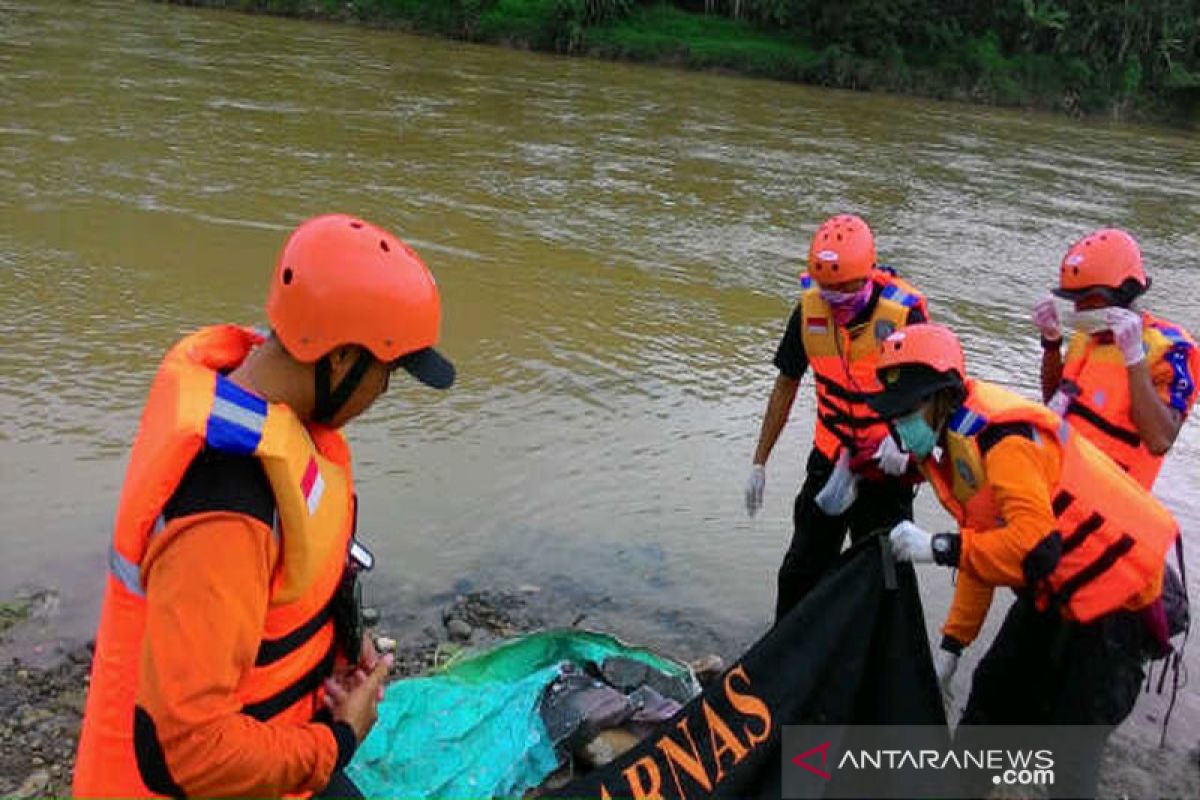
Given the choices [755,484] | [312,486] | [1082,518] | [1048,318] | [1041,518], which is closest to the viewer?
[312,486]

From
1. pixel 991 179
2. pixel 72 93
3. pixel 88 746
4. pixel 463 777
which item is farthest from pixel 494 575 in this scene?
pixel 991 179

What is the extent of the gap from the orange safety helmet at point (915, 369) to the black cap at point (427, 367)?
1511 millimetres

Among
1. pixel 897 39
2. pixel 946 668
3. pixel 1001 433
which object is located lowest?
pixel 946 668

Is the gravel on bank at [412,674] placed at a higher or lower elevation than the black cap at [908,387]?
lower

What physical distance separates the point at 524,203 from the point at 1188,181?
16613 millimetres

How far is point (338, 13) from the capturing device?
124 ft

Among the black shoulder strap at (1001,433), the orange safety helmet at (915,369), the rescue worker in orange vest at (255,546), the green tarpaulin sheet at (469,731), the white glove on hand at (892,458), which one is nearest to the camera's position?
the rescue worker in orange vest at (255,546)

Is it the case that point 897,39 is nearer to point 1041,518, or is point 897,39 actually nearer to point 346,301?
point 1041,518

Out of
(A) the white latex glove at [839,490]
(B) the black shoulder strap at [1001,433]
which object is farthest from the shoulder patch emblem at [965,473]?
(A) the white latex glove at [839,490]

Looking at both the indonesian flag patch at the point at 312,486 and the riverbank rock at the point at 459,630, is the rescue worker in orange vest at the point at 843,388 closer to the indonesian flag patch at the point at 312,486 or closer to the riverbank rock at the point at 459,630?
Answer: the riverbank rock at the point at 459,630

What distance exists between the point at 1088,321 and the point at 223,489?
369 centimetres

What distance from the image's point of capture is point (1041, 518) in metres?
3.07

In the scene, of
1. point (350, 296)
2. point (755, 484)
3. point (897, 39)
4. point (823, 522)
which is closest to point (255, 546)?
point (350, 296)

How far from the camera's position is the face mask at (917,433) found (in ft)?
10.8
